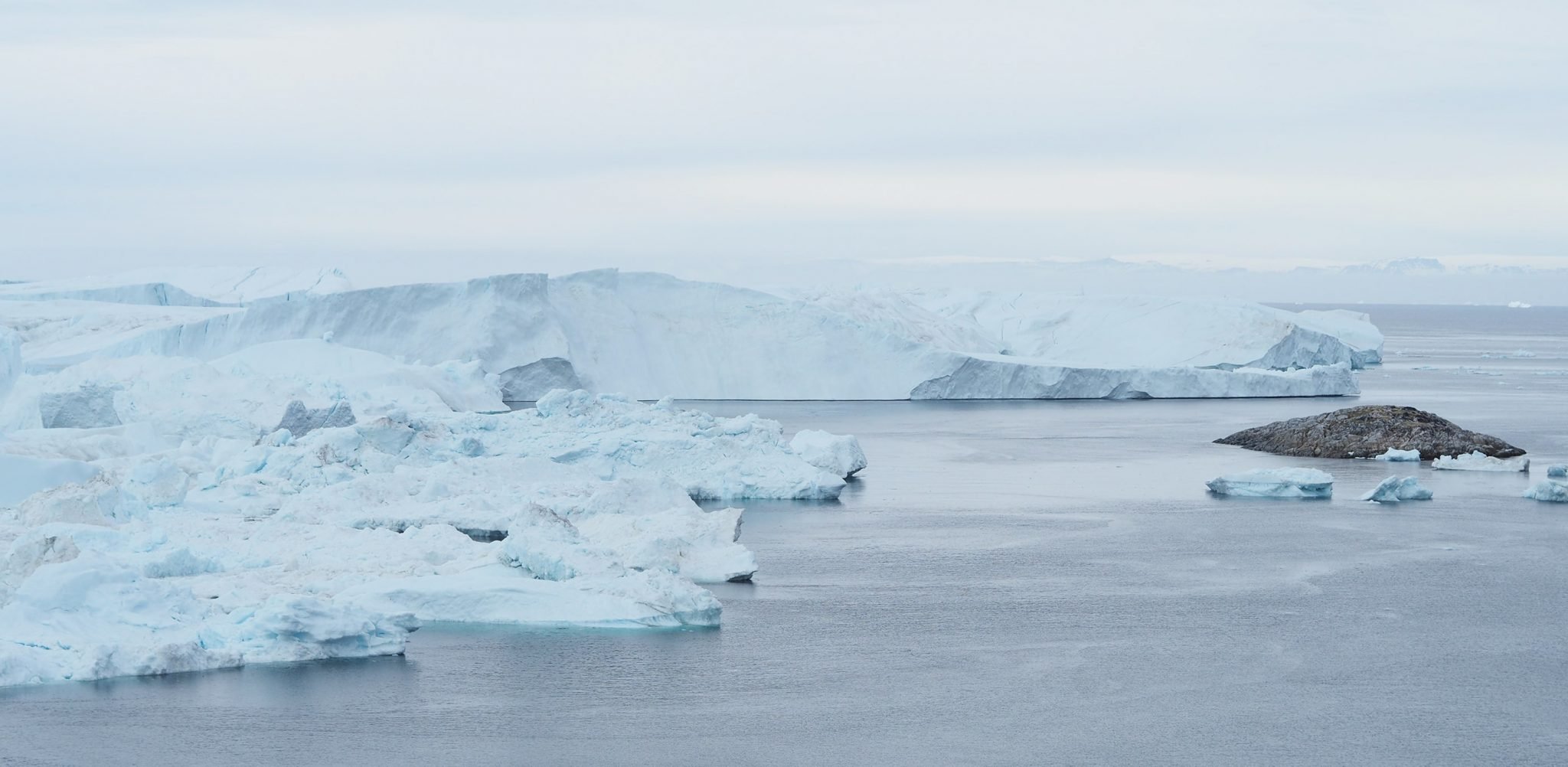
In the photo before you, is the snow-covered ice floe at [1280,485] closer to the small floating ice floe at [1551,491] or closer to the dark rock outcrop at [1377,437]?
the small floating ice floe at [1551,491]

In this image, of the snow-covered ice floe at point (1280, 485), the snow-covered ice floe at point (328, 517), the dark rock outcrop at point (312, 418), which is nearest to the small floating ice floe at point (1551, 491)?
the snow-covered ice floe at point (1280, 485)

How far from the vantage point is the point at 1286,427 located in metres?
20.5

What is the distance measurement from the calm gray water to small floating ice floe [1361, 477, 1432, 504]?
2.26 ft

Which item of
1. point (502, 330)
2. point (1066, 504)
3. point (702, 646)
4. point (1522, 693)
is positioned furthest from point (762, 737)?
point (502, 330)

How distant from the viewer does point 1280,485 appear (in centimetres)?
1567

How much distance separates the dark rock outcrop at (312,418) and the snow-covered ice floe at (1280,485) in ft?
29.9

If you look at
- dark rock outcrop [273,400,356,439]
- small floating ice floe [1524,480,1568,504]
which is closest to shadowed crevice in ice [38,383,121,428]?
dark rock outcrop [273,400,356,439]

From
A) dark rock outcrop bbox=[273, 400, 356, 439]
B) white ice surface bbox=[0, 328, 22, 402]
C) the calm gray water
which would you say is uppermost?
white ice surface bbox=[0, 328, 22, 402]

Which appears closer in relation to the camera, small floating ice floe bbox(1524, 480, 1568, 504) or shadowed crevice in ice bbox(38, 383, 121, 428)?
small floating ice floe bbox(1524, 480, 1568, 504)

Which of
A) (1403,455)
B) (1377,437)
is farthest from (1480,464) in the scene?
(1377,437)

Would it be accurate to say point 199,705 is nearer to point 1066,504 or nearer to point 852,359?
point 1066,504

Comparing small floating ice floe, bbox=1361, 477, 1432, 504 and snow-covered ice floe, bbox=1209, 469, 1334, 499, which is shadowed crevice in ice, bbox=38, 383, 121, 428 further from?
small floating ice floe, bbox=1361, 477, 1432, 504

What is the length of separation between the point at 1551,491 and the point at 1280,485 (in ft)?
8.27

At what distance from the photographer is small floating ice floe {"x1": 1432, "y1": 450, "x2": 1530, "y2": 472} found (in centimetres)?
1777
